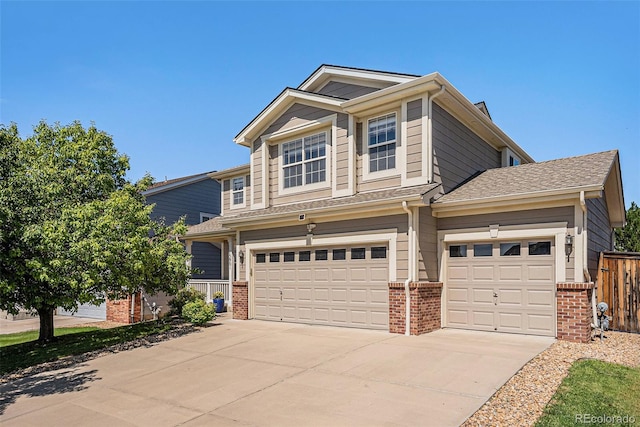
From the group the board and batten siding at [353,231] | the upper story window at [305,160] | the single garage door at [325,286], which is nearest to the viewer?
the board and batten siding at [353,231]

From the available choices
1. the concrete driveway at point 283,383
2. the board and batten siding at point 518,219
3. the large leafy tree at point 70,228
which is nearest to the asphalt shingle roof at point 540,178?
the board and batten siding at point 518,219

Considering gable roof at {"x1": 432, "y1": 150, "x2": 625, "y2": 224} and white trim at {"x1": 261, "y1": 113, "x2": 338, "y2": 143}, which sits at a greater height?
white trim at {"x1": 261, "y1": 113, "x2": 338, "y2": 143}

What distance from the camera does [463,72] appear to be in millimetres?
13750

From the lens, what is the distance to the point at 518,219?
10.0 m

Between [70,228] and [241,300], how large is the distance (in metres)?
5.79

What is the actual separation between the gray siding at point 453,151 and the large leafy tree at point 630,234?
45.8ft

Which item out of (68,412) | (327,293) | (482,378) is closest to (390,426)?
(482,378)

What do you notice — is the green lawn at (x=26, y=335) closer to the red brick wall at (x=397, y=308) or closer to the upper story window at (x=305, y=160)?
the upper story window at (x=305, y=160)

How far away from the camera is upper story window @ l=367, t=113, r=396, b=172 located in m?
11.7

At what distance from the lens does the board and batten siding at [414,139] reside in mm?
11016

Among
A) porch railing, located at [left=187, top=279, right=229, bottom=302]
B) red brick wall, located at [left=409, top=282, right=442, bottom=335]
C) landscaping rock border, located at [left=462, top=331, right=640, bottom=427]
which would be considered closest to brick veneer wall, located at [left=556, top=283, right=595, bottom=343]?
landscaping rock border, located at [left=462, top=331, right=640, bottom=427]

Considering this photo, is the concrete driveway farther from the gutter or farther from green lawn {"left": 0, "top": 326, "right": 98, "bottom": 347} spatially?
green lawn {"left": 0, "top": 326, "right": 98, "bottom": 347}

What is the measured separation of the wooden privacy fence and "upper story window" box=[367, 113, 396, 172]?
6.20 meters

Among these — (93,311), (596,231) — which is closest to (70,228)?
(93,311)
